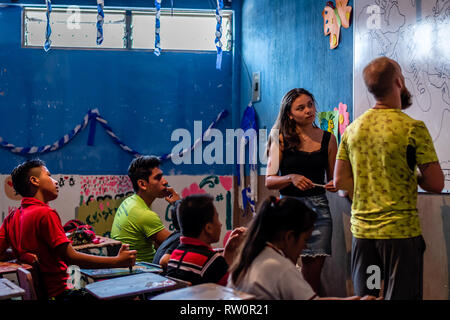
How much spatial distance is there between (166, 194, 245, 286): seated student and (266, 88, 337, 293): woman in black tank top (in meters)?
0.62

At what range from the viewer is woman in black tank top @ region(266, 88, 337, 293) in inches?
115

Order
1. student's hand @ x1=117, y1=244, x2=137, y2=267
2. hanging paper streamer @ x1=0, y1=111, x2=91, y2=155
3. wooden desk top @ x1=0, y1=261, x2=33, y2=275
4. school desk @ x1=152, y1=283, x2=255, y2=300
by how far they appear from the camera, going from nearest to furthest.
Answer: school desk @ x1=152, y1=283, x2=255, y2=300
wooden desk top @ x1=0, y1=261, x2=33, y2=275
student's hand @ x1=117, y1=244, x2=137, y2=267
hanging paper streamer @ x1=0, y1=111, x2=91, y2=155

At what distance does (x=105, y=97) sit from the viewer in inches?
234

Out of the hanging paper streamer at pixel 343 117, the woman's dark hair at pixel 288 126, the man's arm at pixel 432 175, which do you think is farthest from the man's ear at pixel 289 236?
the hanging paper streamer at pixel 343 117

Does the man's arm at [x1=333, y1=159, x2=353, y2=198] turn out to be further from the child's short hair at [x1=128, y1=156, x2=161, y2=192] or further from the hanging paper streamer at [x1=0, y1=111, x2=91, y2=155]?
the hanging paper streamer at [x1=0, y1=111, x2=91, y2=155]

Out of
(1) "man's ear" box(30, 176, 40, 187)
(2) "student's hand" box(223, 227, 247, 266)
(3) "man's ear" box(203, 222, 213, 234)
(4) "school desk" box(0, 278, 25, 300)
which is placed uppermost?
(1) "man's ear" box(30, 176, 40, 187)

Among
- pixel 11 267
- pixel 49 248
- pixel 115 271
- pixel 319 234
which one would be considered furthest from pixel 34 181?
pixel 319 234

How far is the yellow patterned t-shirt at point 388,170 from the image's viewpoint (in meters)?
2.09

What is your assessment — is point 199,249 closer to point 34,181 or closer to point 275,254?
point 275,254

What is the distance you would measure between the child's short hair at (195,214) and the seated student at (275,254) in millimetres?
536

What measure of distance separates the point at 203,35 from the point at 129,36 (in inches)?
34.1

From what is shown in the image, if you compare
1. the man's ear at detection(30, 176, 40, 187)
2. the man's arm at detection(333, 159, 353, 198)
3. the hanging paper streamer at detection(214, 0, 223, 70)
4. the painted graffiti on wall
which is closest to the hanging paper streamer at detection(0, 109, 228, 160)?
the painted graffiti on wall

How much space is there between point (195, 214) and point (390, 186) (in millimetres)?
904

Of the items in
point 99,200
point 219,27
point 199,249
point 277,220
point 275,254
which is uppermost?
point 219,27
